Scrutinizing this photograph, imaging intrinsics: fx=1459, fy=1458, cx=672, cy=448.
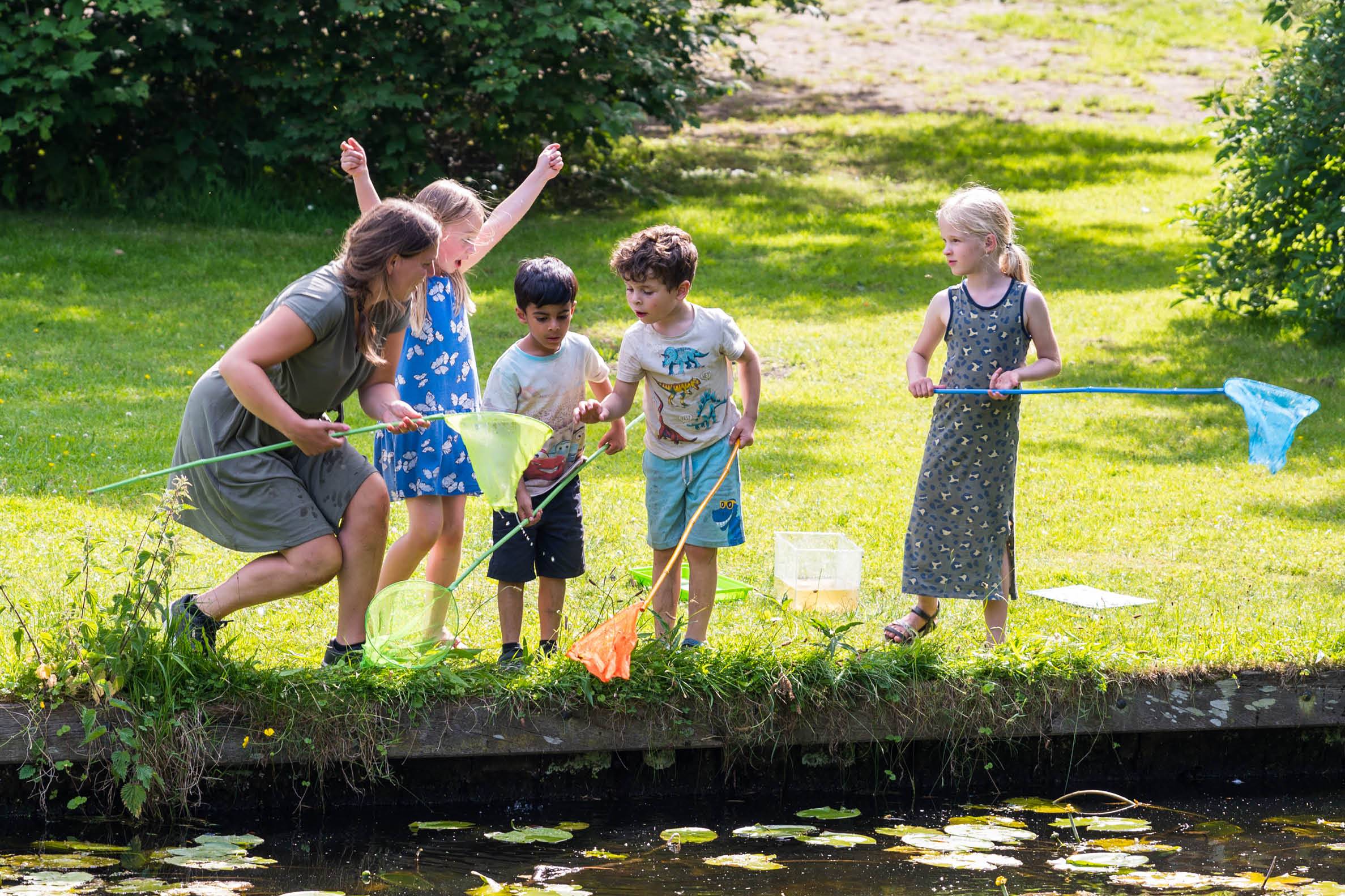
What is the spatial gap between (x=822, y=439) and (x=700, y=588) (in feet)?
11.8

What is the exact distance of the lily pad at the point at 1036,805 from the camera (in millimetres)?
4227

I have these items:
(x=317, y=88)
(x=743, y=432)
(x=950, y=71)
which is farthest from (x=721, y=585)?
(x=950, y=71)

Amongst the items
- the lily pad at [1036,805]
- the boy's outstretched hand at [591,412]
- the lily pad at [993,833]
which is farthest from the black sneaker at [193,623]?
the lily pad at [1036,805]

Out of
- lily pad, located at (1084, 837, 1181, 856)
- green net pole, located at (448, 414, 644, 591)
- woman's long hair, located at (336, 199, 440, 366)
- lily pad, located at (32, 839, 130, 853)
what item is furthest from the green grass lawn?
woman's long hair, located at (336, 199, 440, 366)

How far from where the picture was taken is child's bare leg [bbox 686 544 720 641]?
4.41 meters

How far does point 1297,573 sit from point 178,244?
8.74 metres

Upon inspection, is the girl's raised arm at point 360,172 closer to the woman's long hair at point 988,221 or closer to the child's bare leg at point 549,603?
the child's bare leg at point 549,603

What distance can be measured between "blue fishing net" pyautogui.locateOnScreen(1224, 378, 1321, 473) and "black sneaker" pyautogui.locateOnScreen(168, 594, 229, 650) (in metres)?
2.93

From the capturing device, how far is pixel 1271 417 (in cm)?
421

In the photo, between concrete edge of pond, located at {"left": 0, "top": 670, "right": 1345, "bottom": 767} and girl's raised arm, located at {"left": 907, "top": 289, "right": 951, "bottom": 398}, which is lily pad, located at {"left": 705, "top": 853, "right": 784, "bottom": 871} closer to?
concrete edge of pond, located at {"left": 0, "top": 670, "right": 1345, "bottom": 767}

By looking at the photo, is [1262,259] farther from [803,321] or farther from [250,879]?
[250,879]

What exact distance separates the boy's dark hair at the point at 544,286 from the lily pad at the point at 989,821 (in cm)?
186

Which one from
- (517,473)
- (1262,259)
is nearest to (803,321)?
(1262,259)

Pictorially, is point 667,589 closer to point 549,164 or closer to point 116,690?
point 549,164
